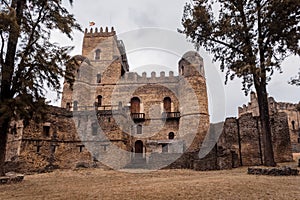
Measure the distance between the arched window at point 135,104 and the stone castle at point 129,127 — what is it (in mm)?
121

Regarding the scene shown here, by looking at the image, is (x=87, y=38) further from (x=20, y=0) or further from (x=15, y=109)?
(x=15, y=109)

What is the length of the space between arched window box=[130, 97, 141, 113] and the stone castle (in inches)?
4.8

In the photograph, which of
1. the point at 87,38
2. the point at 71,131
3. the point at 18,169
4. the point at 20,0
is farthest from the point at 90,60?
the point at 20,0

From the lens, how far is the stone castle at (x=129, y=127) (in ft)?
58.7

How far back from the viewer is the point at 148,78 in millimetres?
31781

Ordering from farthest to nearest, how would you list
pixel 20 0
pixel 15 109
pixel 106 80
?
pixel 106 80
pixel 20 0
pixel 15 109

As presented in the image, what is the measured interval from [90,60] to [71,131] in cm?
1361

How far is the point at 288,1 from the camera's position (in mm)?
10945

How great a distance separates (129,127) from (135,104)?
20.9 ft

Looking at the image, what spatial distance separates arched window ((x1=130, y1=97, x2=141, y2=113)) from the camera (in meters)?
31.0

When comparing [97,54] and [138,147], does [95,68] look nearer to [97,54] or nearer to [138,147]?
[97,54]

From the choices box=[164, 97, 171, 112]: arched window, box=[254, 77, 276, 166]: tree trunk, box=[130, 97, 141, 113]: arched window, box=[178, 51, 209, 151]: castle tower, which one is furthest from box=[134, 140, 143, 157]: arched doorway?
box=[254, 77, 276, 166]: tree trunk

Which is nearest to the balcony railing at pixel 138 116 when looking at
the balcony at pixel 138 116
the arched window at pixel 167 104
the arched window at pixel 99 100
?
the balcony at pixel 138 116

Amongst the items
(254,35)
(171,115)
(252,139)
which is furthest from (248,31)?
(171,115)
